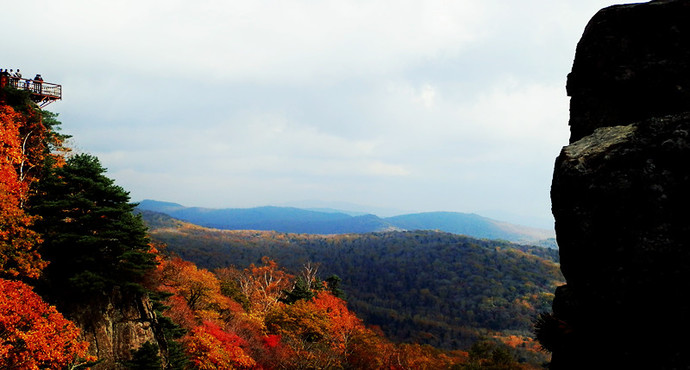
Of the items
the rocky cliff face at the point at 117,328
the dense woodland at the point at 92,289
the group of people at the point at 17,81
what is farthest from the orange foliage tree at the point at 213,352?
the group of people at the point at 17,81

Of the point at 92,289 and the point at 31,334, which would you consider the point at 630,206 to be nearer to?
the point at 31,334

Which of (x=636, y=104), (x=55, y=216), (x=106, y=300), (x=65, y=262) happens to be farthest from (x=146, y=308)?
(x=636, y=104)

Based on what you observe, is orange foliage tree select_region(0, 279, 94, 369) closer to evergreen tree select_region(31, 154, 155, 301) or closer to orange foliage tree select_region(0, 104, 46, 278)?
orange foliage tree select_region(0, 104, 46, 278)

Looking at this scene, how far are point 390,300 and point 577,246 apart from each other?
192418 millimetres

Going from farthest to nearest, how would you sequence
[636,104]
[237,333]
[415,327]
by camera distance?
[415,327], [237,333], [636,104]

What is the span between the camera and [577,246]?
19.0ft

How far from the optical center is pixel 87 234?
20.2 metres

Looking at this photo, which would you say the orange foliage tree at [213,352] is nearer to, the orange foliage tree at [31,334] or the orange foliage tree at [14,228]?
the orange foliage tree at [31,334]

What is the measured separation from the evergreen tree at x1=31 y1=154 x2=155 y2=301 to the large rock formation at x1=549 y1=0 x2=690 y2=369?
2287 cm

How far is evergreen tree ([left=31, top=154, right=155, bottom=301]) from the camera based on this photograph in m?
19.2

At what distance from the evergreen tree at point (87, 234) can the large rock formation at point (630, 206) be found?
22872 millimetres

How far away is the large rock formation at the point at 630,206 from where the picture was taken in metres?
4.59

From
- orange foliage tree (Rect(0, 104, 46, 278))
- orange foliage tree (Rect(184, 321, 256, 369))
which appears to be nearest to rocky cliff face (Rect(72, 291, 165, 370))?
orange foliage tree (Rect(0, 104, 46, 278))

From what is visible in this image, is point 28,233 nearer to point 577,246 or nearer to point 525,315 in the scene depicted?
point 577,246
